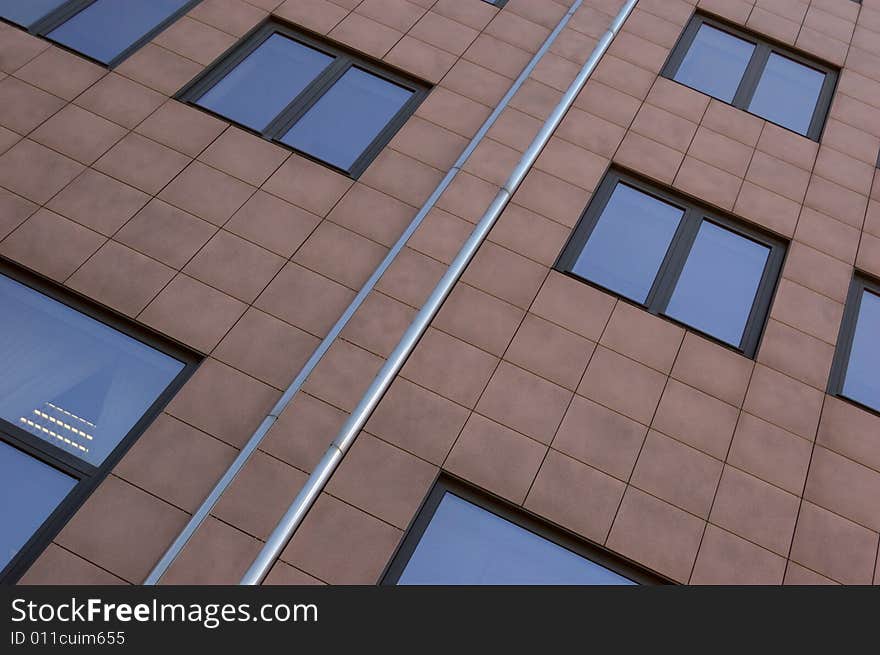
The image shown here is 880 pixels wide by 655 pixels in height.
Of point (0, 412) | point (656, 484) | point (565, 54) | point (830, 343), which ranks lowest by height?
point (0, 412)

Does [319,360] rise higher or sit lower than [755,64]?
lower

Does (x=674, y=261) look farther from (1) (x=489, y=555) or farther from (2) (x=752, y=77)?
(1) (x=489, y=555)

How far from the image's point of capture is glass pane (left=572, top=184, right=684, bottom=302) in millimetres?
9383

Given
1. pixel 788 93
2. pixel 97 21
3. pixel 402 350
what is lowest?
pixel 402 350

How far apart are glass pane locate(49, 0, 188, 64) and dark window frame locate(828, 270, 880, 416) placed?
363 inches

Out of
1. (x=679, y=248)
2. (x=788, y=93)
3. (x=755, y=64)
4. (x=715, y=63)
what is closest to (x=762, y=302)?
(x=679, y=248)

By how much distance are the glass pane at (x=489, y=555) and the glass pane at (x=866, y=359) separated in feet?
12.0

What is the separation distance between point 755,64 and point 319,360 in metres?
8.45

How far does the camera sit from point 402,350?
26.2ft

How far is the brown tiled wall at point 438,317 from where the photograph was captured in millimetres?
7250
